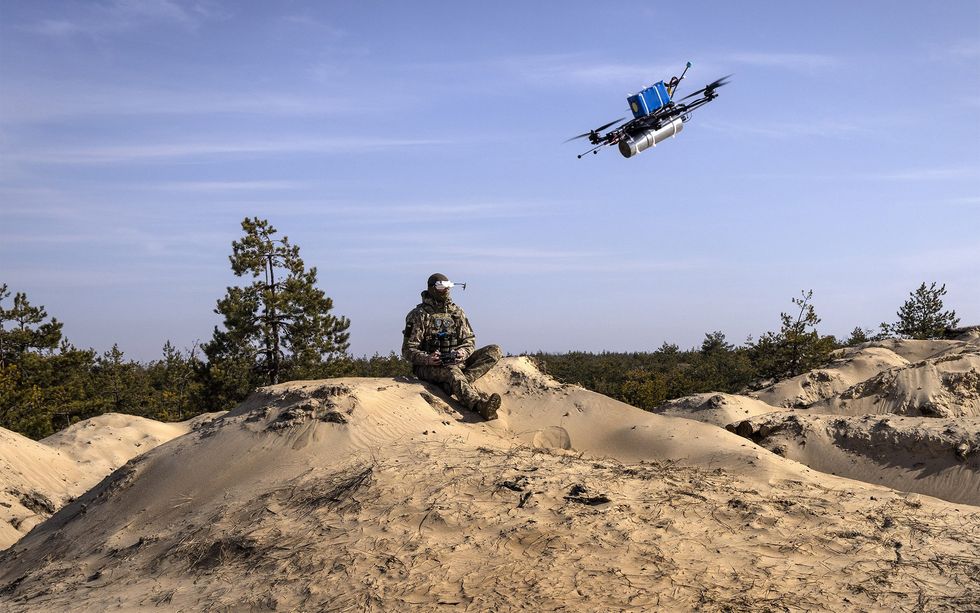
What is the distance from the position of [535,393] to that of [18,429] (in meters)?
16.4

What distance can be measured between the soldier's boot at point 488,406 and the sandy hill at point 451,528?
47 cm

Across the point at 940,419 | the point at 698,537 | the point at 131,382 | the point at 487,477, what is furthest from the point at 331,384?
the point at 131,382

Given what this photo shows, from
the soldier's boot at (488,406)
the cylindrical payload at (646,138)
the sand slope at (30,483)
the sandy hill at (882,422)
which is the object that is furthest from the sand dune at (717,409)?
the sand slope at (30,483)

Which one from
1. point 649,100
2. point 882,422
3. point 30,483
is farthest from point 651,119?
point 30,483

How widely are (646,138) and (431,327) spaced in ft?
13.9

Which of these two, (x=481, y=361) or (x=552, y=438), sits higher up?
(x=481, y=361)

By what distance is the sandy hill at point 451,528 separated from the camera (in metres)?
5.93

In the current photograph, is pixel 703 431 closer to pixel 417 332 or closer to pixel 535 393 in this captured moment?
pixel 535 393

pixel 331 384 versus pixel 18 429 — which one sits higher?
pixel 331 384

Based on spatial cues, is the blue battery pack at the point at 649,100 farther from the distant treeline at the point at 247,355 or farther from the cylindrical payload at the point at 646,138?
the distant treeline at the point at 247,355

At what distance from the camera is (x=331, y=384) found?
1058 centimetres

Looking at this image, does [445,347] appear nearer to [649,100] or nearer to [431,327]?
[431,327]

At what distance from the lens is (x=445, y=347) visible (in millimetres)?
11898

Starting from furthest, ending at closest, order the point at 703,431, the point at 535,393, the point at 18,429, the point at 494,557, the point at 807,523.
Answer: the point at 18,429
the point at 535,393
the point at 703,431
the point at 807,523
the point at 494,557
